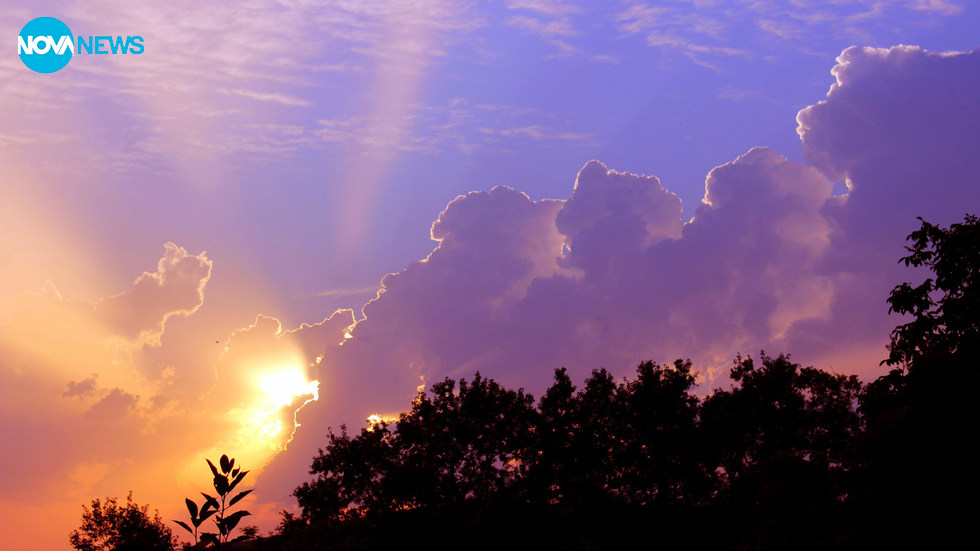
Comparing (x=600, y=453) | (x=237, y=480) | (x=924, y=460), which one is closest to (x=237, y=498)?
(x=237, y=480)

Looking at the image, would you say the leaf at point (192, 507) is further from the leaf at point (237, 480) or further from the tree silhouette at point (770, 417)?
the tree silhouette at point (770, 417)

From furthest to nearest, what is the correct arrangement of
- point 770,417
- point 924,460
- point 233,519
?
point 770,417
point 233,519
point 924,460

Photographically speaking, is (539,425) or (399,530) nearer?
(399,530)

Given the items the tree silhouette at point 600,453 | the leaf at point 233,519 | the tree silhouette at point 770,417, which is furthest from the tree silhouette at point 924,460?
the tree silhouette at point 770,417

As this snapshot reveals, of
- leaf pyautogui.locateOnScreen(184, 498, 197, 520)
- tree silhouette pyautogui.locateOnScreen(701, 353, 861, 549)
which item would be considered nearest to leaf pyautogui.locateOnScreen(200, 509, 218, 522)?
leaf pyautogui.locateOnScreen(184, 498, 197, 520)

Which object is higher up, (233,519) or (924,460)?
(233,519)

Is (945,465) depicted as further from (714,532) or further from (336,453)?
(336,453)

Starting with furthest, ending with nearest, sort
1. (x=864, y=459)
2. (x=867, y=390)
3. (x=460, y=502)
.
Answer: (x=460, y=502), (x=867, y=390), (x=864, y=459)

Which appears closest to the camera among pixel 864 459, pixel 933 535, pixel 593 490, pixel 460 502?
pixel 933 535

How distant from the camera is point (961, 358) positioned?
20.0m

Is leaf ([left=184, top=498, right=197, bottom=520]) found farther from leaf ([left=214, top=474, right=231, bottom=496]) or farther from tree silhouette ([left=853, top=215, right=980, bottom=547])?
tree silhouette ([left=853, top=215, right=980, bottom=547])

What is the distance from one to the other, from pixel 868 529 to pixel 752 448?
123 feet

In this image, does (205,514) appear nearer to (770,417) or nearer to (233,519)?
(233,519)

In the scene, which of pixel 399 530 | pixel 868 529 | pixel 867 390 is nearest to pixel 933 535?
pixel 868 529
